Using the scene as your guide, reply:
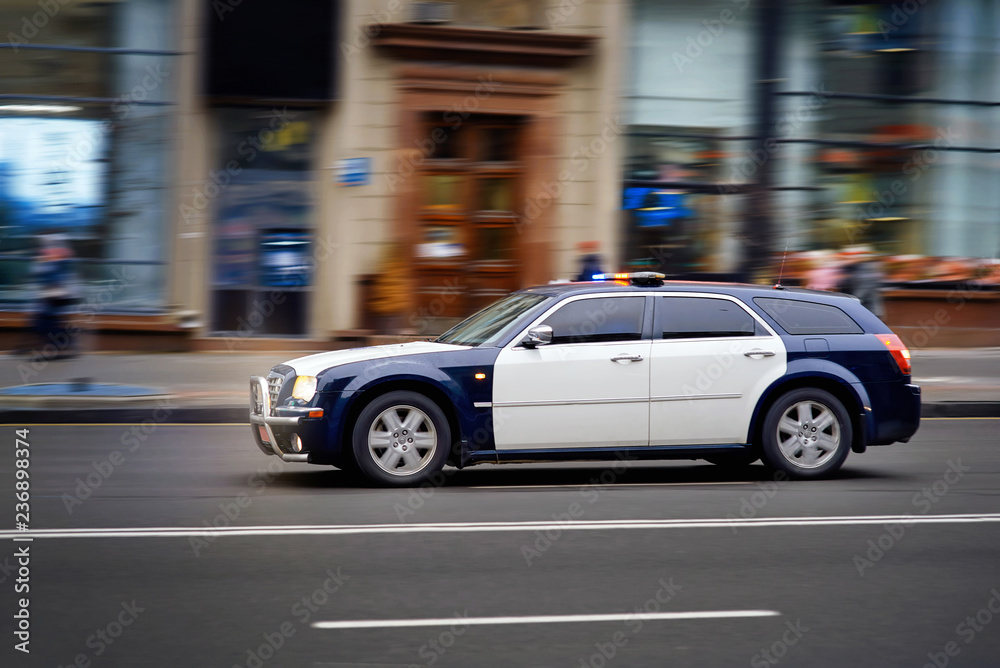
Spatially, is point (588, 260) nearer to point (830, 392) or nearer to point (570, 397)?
point (830, 392)

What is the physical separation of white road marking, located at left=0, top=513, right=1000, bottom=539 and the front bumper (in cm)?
141

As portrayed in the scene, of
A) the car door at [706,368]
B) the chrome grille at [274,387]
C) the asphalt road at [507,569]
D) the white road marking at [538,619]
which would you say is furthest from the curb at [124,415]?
the white road marking at [538,619]

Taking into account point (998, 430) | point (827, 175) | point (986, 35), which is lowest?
point (998, 430)

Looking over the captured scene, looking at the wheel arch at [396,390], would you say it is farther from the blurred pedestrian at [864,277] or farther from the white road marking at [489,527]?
the blurred pedestrian at [864,277]

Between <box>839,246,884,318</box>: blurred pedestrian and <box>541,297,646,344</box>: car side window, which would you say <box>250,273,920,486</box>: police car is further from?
<box>839,246,884,318</box>: blurred pedestrian

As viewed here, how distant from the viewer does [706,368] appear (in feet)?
30.4

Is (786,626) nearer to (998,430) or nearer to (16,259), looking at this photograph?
(998,430)

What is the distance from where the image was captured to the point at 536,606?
18.6ft

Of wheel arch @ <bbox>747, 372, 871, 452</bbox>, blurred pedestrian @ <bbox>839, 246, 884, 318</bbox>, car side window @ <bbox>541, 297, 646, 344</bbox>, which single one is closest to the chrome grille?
car side window @ <bbox>541, 297, 646, 344</bbox>

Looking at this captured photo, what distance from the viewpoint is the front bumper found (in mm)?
8758

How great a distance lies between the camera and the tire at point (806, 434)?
941 cm

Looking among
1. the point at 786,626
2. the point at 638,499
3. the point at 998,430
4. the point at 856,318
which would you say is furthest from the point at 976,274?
the point at 786,626

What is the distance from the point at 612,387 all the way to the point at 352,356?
1.78 metres

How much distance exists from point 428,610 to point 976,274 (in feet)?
57.4
